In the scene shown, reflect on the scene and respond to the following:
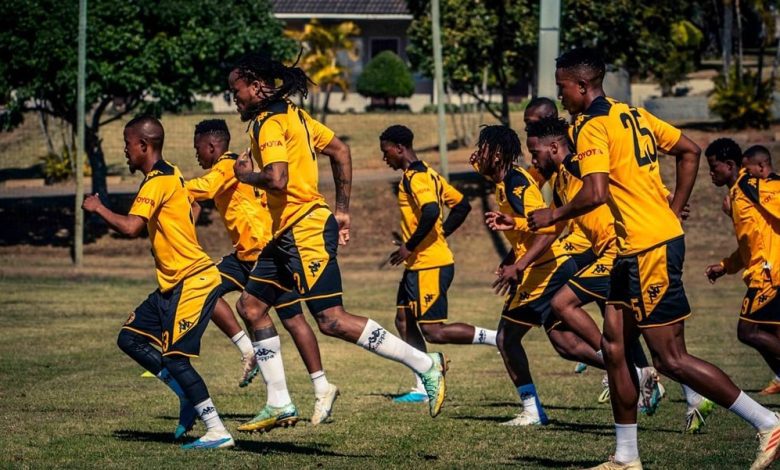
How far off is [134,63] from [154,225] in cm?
2042

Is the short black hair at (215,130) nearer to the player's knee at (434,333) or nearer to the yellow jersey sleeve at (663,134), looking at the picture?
the player's knee at (434,333)

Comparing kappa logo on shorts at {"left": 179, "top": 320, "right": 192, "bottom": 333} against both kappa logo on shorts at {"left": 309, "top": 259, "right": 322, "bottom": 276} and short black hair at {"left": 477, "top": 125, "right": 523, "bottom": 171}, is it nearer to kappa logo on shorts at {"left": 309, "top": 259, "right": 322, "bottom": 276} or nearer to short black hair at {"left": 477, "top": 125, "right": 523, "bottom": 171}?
kappa logo on shorts at {"left": 309, "top": 259, "right": 322, "bottom": 276}

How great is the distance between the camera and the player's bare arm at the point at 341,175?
9.73 m

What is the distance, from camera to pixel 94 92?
2866 centimetres

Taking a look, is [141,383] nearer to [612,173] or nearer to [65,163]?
[612,173]

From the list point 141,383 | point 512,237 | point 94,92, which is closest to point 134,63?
point 94,92

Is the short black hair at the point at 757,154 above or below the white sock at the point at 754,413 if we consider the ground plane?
above

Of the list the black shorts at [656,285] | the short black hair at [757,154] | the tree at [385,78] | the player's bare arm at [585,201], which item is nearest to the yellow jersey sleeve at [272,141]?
the player's bare arm at [585,201]

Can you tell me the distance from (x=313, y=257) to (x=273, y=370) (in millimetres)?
1186

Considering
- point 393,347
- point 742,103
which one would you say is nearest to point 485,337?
point 393,347

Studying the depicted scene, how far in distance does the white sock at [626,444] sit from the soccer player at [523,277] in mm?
2412

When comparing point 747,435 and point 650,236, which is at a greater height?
point 650,236

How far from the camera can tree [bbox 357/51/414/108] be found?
51719mm

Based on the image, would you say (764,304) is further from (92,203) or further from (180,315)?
(92,203)
